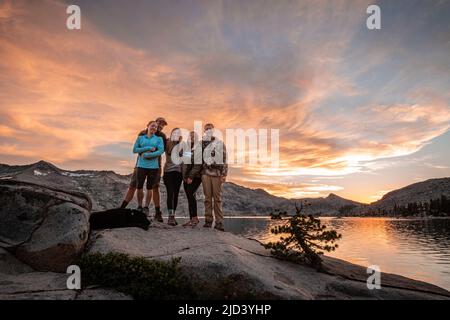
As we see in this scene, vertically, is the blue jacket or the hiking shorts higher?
the blue jacket

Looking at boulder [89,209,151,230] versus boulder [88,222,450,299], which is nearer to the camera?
boulder [88,222,450,299]

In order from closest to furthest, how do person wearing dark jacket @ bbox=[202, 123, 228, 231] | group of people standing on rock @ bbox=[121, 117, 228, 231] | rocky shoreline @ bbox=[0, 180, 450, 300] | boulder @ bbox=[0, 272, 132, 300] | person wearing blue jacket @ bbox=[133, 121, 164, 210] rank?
1. boulder @ bbox=[0, 272, 132, 300]
2. rocky shoreline @ bbox=[0, 180, 450, 300]
3. person wearing dark jacket @ bbox=[202, 123, 228, 231]
4. group of people standing on rock @ bbox=[121, 117, 228, 231]
5. person wearing blue jacket @ bbox=[133, 121, 164, 210]

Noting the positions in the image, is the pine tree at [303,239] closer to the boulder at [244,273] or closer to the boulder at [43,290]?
the boulder at [244,273]

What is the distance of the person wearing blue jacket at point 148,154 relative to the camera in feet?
42.4

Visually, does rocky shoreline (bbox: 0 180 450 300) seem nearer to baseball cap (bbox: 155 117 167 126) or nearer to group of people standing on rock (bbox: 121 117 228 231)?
group of people standing on rock (bbox: 121 117 228 231)

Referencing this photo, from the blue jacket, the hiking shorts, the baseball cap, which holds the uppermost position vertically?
the baseball cap

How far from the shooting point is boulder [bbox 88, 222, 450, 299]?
752 centimetres

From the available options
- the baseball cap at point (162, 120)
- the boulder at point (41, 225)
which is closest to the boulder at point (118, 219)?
the boulder at point (41, 225)

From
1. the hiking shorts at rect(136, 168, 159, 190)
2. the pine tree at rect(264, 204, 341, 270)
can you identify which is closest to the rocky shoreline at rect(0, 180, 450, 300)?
the pine tree at rect(264, 204, 341, 270)

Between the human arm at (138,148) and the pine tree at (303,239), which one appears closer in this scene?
the pine tree at (303,239)

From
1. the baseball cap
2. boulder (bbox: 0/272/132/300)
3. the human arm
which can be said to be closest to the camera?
boulder (bbox: 0/272/132/300)
